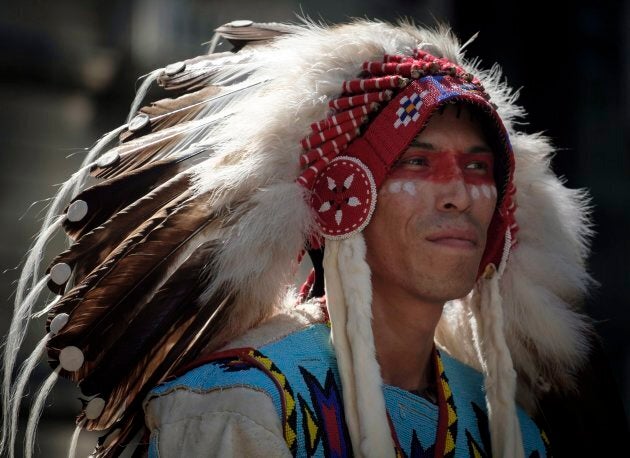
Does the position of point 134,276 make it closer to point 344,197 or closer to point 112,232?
point 112,232

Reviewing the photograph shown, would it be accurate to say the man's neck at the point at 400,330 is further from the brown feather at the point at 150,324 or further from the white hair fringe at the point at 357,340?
the brown feather at the point at 150,324

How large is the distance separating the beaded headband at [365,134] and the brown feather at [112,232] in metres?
0.35

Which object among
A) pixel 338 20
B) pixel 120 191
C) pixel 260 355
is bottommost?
pixel 338 20

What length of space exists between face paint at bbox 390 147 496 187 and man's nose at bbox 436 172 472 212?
0.05 feet

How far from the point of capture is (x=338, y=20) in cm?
778

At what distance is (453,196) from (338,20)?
18.5 feet

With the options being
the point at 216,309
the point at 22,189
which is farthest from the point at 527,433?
the point at 22,189

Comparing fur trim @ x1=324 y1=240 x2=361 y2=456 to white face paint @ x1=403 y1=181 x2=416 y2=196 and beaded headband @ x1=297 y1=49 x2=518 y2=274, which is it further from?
white face paint @ x1=403 y1=181 x2=416 y2=196

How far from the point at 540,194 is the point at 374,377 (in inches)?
35.5

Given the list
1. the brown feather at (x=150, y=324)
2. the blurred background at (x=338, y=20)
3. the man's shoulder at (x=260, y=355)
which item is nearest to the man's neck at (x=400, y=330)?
the man's shoulder at (x=260, y=355)

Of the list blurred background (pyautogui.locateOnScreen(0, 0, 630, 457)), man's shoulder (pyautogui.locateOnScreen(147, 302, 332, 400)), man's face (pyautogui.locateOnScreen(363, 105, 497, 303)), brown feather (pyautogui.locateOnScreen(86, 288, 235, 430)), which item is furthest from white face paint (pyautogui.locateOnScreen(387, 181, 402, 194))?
blurred background (pyautogui.locateOnScreen(0, 0, 630, 457))

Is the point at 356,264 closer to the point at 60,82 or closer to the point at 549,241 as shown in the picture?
the point at 549,241

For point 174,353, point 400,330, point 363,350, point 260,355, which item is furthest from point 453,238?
point 174,353

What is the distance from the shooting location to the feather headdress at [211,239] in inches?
88.0
